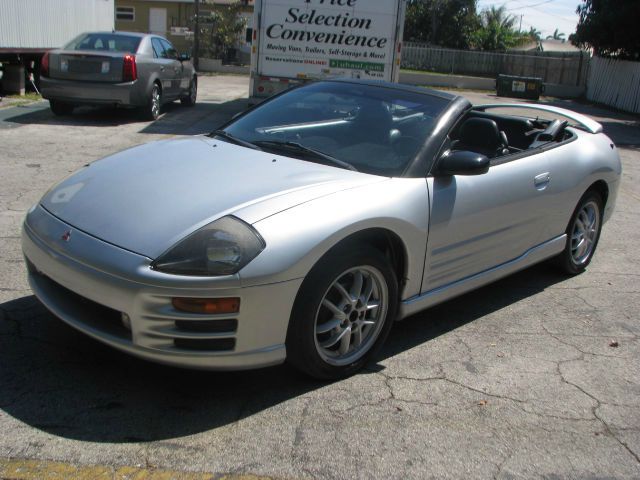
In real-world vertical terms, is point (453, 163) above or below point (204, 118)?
above

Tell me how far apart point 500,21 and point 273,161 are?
52029 mm

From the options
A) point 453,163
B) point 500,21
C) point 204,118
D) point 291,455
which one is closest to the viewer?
point 291,455

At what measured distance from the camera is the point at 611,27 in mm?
23844

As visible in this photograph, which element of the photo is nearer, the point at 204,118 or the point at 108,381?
the point at 108,381

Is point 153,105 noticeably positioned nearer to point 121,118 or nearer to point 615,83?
point 121,118

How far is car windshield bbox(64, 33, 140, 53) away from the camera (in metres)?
12.1

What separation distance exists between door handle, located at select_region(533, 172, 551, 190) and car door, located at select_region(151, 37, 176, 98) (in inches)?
369

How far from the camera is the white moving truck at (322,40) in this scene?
44.1 ft

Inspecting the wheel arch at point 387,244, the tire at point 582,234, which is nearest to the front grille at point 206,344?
the wheel arch at point 387,244

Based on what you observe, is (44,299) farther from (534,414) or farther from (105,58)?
(105,58)

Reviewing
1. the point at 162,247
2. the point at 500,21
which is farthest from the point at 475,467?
the point at 500,21

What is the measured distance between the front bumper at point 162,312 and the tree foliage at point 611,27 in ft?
75.3

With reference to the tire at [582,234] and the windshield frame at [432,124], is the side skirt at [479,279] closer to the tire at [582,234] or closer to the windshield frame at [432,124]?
the tire at [582,234]

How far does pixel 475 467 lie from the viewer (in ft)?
9.71
